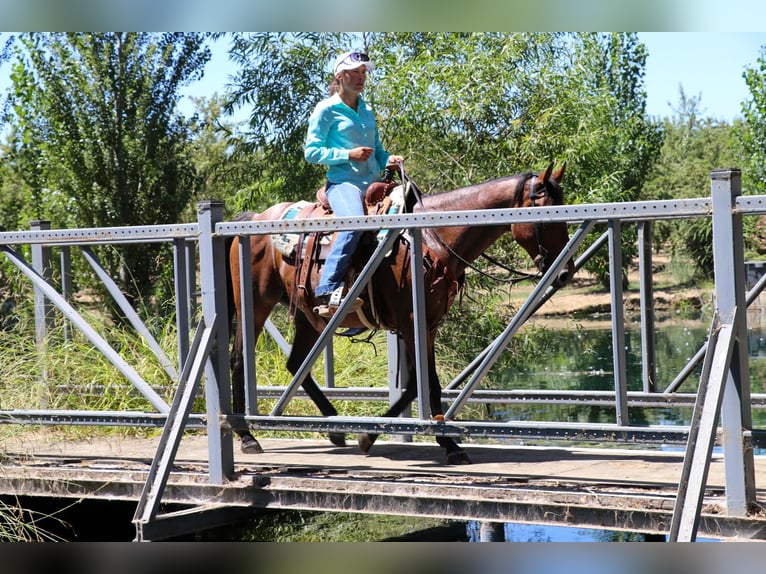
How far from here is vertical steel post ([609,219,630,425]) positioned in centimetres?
475

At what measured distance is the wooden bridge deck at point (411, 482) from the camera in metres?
4.86

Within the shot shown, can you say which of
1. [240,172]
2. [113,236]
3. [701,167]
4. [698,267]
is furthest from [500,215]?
[701,167]

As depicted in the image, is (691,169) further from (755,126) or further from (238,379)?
(238,379)

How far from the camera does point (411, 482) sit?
17.9ft

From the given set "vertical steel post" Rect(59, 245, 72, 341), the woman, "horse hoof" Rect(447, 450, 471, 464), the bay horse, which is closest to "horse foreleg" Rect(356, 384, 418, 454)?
the bay horse

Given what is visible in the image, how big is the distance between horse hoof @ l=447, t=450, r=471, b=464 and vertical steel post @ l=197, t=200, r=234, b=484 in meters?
1.26

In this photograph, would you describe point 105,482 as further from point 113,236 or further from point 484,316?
point 484,316

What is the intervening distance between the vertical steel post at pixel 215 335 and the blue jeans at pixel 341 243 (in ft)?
2.37

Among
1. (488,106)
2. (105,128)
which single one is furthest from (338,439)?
(105,128)

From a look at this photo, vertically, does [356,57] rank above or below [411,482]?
above

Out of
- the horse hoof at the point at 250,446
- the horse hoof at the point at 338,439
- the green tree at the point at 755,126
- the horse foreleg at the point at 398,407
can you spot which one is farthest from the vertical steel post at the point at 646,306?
the green tree at the point at 755,126

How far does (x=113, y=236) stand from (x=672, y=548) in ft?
12.0

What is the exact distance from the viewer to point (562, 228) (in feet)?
20.1

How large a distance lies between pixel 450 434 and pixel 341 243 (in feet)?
4.90
